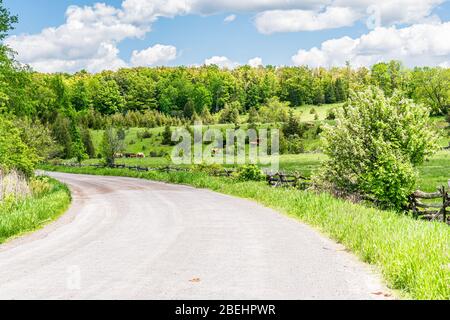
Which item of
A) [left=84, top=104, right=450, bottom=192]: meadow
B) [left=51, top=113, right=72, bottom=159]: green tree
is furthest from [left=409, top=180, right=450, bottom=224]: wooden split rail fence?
[left=51, top=113, right=72, bottom=159]: green tree

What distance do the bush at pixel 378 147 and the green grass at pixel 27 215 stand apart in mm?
14595

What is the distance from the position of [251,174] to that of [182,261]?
25021 mm

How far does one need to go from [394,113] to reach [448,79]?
110 metres

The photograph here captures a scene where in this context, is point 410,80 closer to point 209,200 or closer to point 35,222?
Answer: point 209,200

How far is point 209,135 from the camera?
3794 inches

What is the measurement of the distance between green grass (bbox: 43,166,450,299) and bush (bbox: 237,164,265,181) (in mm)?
13312

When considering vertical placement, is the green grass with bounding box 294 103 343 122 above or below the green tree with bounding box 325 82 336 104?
below

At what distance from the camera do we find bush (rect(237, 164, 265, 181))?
35844 millimetres

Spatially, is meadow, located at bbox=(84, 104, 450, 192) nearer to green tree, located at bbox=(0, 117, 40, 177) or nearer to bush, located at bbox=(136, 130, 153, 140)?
bush, located at bbox=(136, 130, 153, 140)

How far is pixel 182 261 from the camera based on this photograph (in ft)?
36.7

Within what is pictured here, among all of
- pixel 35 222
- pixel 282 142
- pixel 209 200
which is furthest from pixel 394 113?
pixel 282 142

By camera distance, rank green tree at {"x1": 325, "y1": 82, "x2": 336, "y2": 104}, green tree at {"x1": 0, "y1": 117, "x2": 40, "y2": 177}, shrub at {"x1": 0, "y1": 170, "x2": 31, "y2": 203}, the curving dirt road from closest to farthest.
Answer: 1. the curving dirt road
2. shrub at {"x1": 0, "y1": 170, "x2": 31, "y2": 203}
3. green tree at {"x1": 0, "y1": 117, "x2": 40, "y2": 177}
4. green tree at {"x1": 325, "y1": 82, "x2": 336, "y2": 104}

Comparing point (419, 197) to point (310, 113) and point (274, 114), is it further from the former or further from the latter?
point (310, 113)

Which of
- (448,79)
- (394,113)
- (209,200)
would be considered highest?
(448,79)
